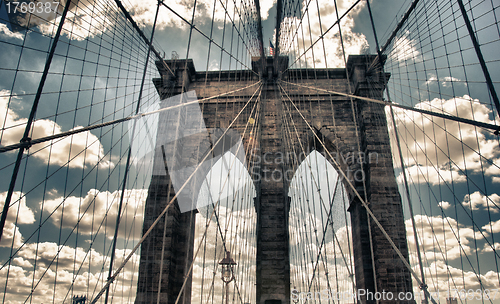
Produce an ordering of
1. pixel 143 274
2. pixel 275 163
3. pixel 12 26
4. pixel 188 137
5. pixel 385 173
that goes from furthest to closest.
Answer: pixel 188 137 → pixel 275 163 → pixel 385 173 → pixel 143 274 → pixel 12 26

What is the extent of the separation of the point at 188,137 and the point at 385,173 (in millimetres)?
6350

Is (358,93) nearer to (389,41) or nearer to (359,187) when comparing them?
(389,41)

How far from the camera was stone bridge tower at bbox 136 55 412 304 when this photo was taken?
7.94m

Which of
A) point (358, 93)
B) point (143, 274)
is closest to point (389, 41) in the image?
point (358, 93)

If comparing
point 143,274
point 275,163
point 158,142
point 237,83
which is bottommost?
point 143,274

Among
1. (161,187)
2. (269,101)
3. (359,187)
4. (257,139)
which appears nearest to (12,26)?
(161,187)

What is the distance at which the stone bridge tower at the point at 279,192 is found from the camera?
7938mm

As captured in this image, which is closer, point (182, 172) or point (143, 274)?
point (143, 274)

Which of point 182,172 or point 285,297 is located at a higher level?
point 182,172

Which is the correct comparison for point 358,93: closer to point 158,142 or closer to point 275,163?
point 275,163

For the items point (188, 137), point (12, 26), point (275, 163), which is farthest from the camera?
point (188, 137)

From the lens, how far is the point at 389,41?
7.86m

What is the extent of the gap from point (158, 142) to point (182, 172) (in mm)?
1241

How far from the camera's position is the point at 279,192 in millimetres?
9125
